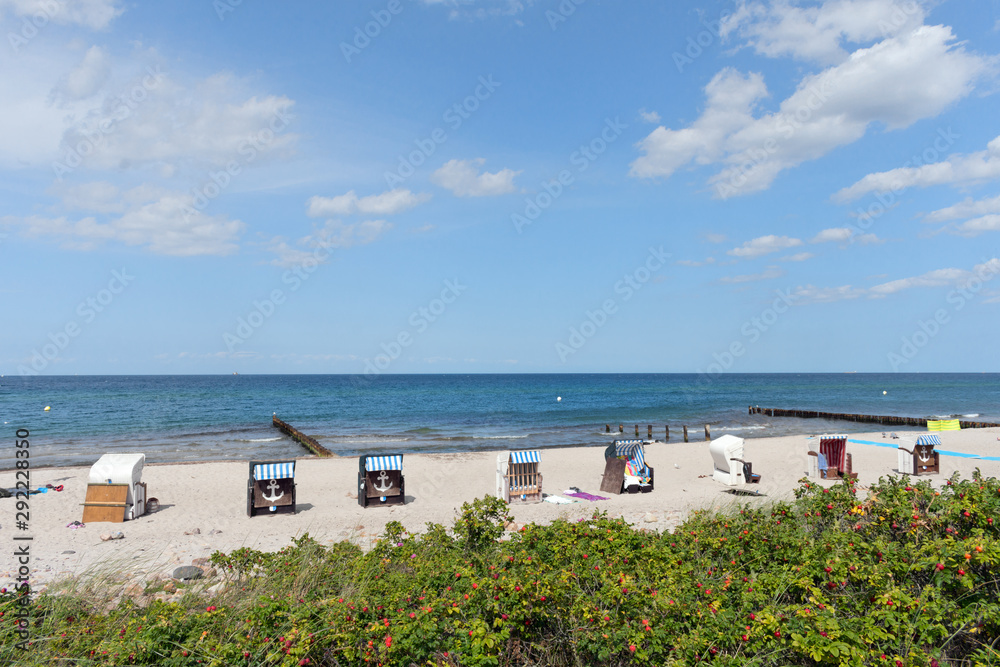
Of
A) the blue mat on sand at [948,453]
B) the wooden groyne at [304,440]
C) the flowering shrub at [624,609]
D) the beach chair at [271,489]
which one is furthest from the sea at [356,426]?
the flowering shrub at [624,609]

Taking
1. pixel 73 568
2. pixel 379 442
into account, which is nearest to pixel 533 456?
pixel 73 568

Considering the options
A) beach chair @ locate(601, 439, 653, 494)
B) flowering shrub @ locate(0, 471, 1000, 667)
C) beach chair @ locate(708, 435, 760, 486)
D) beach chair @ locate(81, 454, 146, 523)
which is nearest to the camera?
flowering shrub @ locate(0, 471, 1000, 667)

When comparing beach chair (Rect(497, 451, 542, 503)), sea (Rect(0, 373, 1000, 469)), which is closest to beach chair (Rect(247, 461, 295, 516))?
beach chair (Rect(497, 451, 542, 503))

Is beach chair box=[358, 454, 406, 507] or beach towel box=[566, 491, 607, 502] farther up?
beach chair box=[358, 454, 406, 507]

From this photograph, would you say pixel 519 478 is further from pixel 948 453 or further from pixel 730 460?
pixel 948 453

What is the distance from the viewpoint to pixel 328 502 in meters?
15.7

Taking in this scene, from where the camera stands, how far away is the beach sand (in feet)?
34.3

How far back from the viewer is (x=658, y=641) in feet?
13.8

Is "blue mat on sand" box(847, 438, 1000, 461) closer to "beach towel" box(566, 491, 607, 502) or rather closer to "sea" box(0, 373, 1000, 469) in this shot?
"sea" box(0, 373, 1000, 469)

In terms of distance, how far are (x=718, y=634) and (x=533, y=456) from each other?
10.9m

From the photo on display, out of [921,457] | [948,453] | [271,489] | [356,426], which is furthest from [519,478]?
[356,426]

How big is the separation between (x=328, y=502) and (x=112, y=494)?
16.1ft

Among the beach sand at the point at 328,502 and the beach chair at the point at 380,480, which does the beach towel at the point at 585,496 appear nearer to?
the beach sand at the point at 328,502

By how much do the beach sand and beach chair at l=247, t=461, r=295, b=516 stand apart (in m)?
0.27
